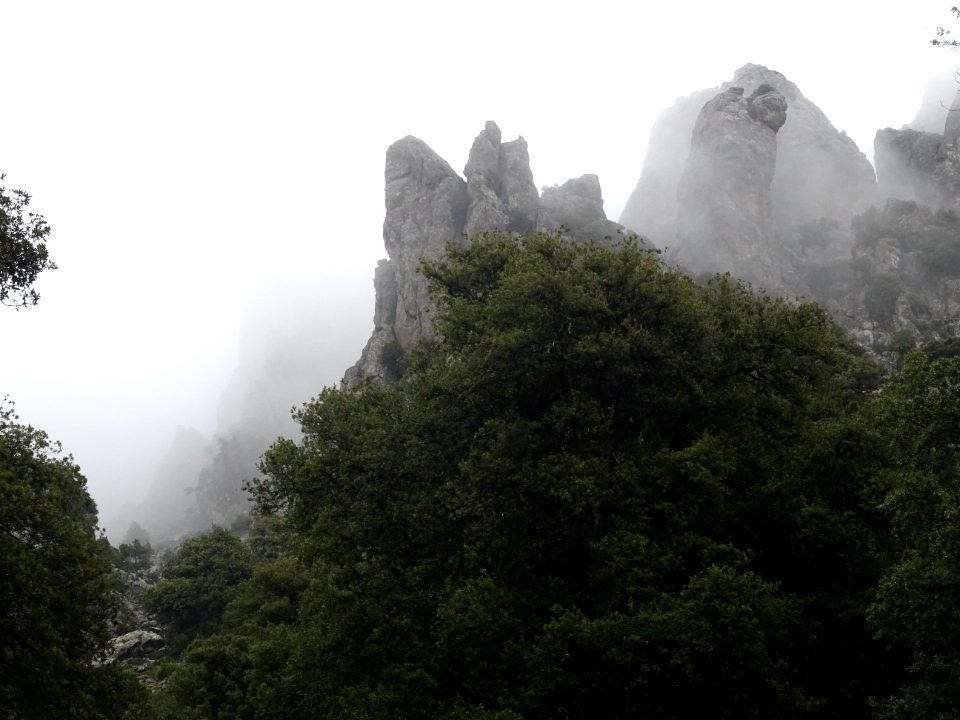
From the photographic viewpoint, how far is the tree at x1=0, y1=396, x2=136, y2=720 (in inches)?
522

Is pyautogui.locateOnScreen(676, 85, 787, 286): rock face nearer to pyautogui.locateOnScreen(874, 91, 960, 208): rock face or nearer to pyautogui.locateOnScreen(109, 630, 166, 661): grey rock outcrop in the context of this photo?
pyautogui.locateOnScreen(874, 91, 960, 208): rock face

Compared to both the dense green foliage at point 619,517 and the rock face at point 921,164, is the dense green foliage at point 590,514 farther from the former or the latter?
the rock face at point 921,164

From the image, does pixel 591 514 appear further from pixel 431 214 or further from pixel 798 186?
pixel 798 186

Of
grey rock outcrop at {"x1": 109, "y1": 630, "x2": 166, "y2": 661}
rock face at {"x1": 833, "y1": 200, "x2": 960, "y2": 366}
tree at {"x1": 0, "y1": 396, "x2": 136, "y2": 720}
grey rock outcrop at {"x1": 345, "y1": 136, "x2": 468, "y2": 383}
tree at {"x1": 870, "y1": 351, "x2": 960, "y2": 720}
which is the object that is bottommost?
tree at {"x1": 870, "y1": 351, "x2": 960, "y2": 720}

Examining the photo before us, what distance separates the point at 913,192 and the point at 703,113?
3570 cm

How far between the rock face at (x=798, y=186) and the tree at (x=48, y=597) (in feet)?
319

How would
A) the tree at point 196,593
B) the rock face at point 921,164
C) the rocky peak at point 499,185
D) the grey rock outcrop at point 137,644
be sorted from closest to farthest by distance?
the tree at point 196,593 < the grey rock outcrop at point 137,644 < the rocky peak at point 499,185 < the rock face at point 921,164

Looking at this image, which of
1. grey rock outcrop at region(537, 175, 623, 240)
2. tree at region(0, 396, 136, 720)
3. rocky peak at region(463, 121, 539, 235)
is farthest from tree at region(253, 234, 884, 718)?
grey rock outcrop at region(537, 175, 623, 240)

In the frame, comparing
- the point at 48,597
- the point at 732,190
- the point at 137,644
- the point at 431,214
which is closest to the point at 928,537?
the point at 48,597

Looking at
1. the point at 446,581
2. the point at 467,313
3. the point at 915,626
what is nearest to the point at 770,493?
the point at 915,626

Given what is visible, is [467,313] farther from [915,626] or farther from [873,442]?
[915,626]

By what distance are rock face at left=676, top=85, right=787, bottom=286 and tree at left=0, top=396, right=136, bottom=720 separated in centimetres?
9600

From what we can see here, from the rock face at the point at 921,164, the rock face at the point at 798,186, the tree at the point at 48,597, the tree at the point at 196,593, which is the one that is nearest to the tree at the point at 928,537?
the tree at the point at 48,597

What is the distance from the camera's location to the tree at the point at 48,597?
13258 mm
